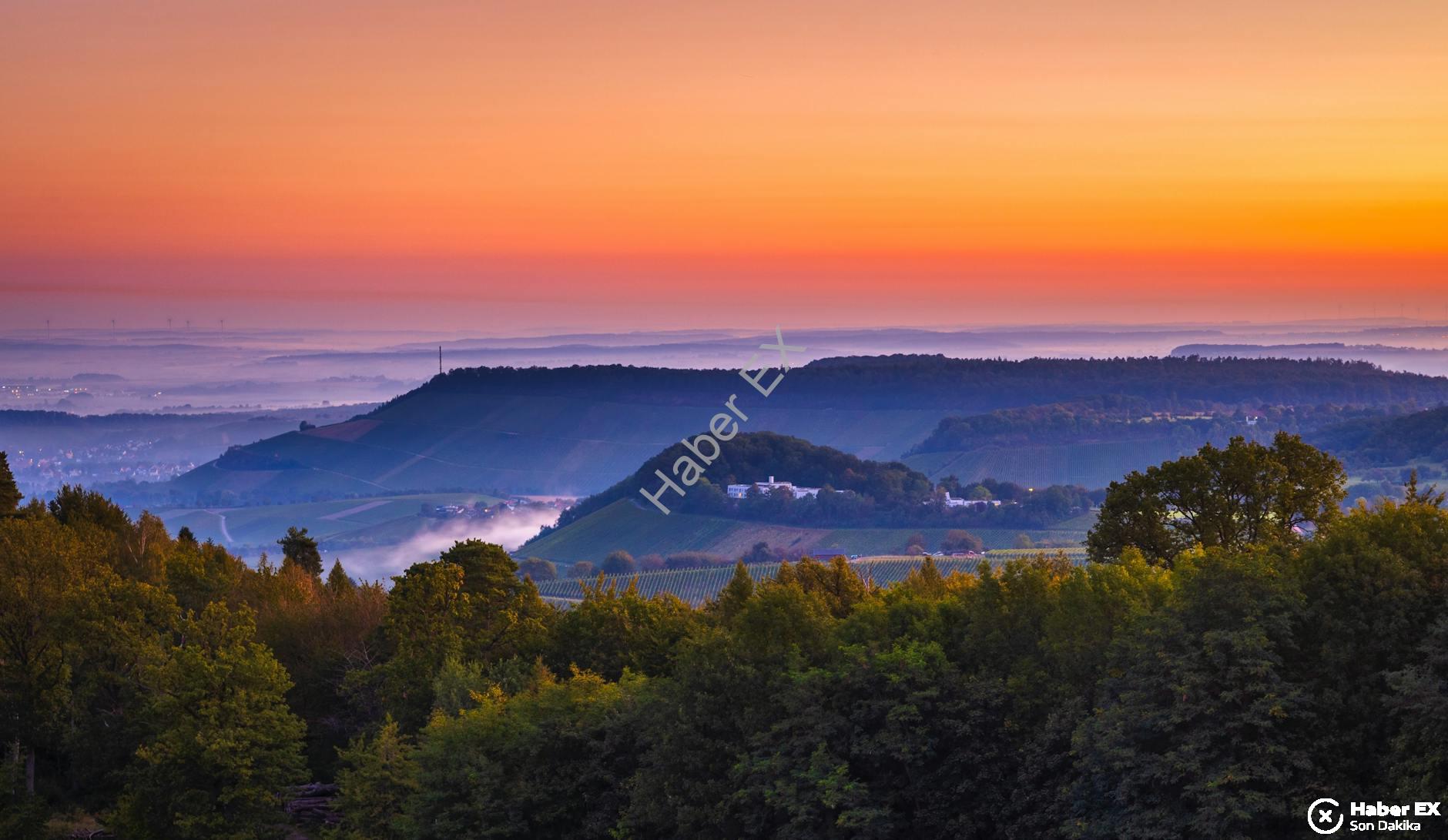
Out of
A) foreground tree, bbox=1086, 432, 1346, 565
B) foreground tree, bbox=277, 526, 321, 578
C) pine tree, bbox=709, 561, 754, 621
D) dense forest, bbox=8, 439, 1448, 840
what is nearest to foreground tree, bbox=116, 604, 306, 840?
dense forest, bbox=8, 439, 1448, 840

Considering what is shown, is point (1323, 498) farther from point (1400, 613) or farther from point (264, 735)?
point (264, 735)

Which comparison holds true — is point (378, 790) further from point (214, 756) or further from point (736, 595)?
point (736, 595)

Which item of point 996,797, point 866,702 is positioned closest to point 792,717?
point 866,702

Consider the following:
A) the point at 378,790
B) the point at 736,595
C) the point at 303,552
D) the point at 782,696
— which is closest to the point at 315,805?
the point at 378,790

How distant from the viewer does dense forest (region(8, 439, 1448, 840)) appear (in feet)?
122

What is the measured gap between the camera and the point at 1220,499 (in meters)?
53.5

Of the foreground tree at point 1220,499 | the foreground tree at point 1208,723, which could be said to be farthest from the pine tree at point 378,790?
the foreground tree at point 1220,499

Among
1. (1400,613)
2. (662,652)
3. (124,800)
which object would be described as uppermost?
(1400,613)

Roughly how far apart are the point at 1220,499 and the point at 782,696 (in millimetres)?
19501

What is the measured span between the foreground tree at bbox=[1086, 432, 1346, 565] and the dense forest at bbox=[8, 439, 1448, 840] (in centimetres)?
20

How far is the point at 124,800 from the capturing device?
54.0m

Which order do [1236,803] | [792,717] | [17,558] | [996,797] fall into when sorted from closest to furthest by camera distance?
1. [1236,803]
2. [996,797]
3. [792,717]
4. [17,558]

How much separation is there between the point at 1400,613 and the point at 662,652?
112 feet

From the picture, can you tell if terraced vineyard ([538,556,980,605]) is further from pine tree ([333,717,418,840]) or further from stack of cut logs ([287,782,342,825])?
pine tree ([333,717,418,840])
